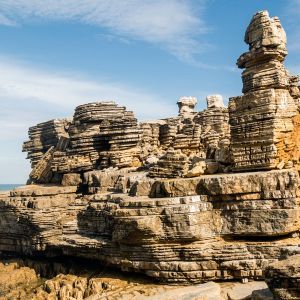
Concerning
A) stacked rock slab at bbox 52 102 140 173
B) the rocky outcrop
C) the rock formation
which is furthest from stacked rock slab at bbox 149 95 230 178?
the rocky outcrop

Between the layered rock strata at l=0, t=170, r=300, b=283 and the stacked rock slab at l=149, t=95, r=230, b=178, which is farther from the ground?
the stacked rock slab at l=149, t=95, r=230, b=178

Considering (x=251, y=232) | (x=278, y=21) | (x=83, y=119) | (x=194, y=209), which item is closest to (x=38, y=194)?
(x=83, y=119)

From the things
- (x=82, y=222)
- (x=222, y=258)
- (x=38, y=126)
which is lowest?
(x=222, y=258)

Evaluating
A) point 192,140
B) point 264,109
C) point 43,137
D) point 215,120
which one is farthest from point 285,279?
point 43,137

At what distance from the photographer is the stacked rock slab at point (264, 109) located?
18703 millimetres

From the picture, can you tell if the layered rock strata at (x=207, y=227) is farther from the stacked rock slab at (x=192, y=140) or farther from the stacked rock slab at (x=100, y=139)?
the stacked rock slab at (x=100, y=139)

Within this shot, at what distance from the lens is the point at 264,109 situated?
18.8 meters

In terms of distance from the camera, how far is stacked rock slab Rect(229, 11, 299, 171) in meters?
18.7

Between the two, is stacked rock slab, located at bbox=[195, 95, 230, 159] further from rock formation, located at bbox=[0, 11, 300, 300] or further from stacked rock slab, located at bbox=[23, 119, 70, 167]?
stacked rock slab, located at bbox=[23, 119, 70, 167]

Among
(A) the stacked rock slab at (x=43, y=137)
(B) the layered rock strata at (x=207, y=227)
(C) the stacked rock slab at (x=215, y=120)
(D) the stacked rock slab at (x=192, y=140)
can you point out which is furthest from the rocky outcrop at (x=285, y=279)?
(A) the stacked rock slab at (x=43, y=137)

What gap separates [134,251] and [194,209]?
11.0 feet

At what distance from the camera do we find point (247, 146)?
19.2m

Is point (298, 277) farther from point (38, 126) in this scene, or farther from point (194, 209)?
point (38, 126)

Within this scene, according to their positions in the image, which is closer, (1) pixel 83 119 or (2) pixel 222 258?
(2) pixel 222 258
